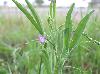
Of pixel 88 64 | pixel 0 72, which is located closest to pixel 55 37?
pixel 0 72

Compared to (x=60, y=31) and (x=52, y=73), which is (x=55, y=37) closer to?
(x=60, y=31)

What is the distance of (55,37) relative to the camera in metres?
1.36

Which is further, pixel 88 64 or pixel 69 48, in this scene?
pixel 88 64

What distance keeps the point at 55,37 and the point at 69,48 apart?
71 mm

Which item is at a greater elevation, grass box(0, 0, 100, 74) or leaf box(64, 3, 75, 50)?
leaf box(64, 3, 75, 50)

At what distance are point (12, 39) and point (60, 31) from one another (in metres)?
2.35

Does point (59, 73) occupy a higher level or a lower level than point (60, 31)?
lower

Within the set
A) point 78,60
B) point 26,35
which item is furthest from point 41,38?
point 26,35

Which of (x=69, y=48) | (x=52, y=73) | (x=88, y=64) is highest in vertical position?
(x=69, y=48)

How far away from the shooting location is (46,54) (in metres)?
1.38

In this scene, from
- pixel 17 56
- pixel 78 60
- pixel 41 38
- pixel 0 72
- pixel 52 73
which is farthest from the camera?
pixel 78 60

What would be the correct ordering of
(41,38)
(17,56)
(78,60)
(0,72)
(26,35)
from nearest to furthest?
1. (41,38)
2. (0,72)
3. (17,56)
4. (78,60)
5. (26,35)

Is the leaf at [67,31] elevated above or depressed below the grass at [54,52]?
above

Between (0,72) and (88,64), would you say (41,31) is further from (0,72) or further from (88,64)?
(88,64)
